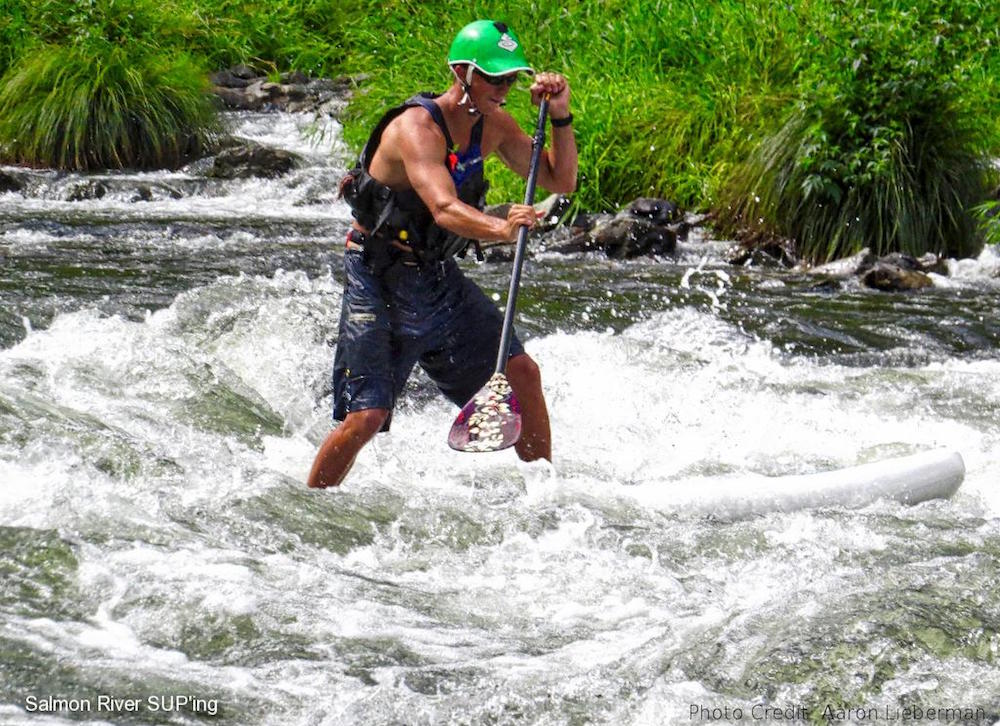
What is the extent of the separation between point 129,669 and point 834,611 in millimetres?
1729

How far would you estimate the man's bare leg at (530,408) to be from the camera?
464cm

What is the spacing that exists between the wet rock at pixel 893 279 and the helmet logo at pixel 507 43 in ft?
17.0

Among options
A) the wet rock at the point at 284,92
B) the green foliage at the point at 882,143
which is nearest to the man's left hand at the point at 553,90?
the green foliage at the point at 882,143

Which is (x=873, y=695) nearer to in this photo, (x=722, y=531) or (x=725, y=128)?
(x=722, y=531)

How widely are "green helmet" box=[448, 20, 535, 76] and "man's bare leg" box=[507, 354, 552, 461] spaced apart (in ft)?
3.18

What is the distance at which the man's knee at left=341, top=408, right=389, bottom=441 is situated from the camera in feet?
14.5

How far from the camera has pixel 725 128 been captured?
10.7 metres

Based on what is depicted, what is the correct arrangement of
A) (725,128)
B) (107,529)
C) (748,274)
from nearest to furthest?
(107,529) < (748,274) < (725,128)

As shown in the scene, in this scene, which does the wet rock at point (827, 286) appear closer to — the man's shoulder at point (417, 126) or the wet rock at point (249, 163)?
the man's shoulder at point (417, 126)

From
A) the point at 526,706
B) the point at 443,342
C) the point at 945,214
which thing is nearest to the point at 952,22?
the point at 945,214

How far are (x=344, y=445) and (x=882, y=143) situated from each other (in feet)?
19.4

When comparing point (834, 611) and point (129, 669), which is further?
point (834, 611)

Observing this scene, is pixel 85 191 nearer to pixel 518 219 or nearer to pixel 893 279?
pixel 893 279

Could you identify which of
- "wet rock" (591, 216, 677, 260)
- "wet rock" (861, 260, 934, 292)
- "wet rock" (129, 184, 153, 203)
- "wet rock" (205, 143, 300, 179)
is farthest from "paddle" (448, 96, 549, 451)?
"wet rock" (205, 143, 300, 179)
